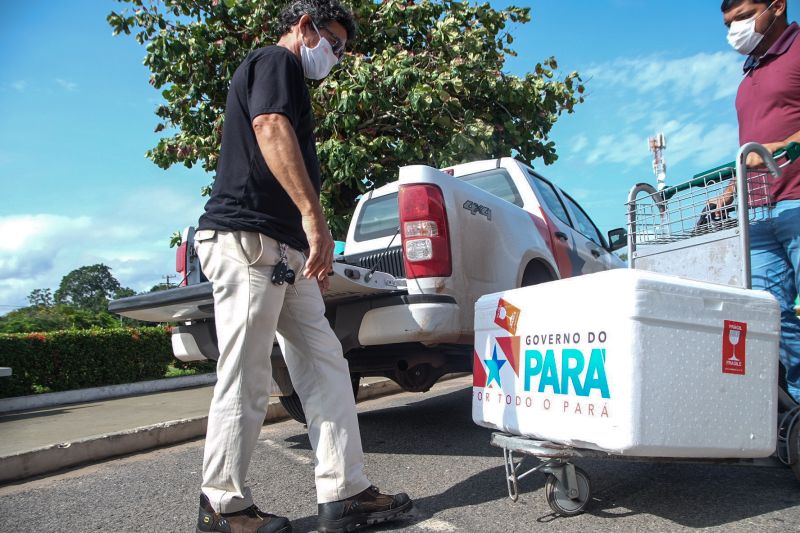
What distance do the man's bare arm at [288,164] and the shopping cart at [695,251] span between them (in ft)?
3.85

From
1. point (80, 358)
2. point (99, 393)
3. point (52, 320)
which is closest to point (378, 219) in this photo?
point (99, 393)

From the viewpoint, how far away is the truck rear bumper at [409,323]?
320cm

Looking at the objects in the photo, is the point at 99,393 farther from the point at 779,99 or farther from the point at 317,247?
the point at 779,99

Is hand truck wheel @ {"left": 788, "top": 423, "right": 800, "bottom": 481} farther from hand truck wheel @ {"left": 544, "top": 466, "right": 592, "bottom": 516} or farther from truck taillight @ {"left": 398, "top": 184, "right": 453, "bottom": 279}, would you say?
truck taillight @ {"left": 398, "top": 184, "right": 453, "bottom": 279}

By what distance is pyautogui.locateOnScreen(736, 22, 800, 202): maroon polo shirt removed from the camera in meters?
2.71

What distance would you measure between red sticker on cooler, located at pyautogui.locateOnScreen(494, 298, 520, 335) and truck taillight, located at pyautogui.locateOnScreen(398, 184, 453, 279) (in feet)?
2.47

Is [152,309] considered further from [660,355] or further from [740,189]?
[740,189]

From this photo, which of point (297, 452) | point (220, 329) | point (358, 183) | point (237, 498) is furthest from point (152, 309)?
point (358, 183)

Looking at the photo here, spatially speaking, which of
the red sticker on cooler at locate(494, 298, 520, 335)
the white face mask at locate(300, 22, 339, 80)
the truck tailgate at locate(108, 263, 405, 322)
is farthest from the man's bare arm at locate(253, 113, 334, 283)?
the red sticker on cooler at locate(494, 298, 520, 335)

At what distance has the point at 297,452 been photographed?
3844mm

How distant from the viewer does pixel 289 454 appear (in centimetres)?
379

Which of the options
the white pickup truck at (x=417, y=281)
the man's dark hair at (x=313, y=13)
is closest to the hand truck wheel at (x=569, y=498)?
the white pickup truck at (x=417, y=281)

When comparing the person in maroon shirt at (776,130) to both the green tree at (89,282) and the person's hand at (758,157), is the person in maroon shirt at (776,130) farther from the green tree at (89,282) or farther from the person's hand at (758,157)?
the green tree at (89,282)

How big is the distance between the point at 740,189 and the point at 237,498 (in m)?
2.37
